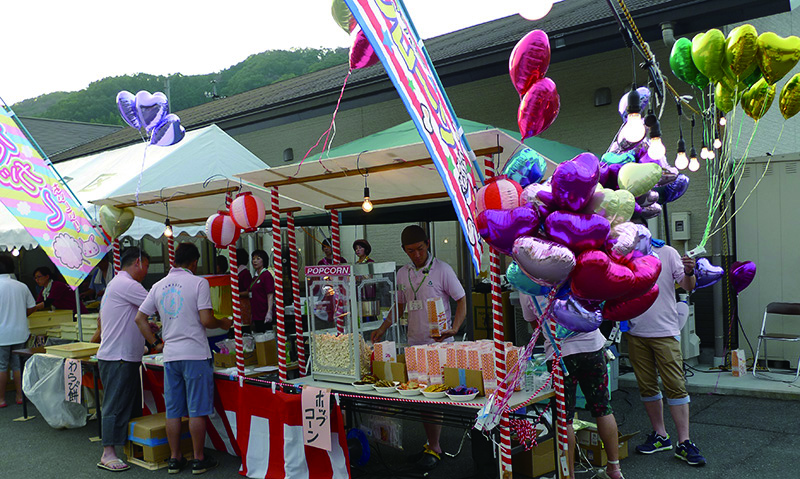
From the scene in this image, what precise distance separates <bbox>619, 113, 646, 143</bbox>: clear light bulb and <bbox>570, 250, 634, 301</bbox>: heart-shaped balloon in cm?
166

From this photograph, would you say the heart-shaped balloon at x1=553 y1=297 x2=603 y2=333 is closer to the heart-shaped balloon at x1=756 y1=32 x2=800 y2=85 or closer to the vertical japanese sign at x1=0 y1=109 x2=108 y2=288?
the heart-shaped balloon at x1=756 y1=32 x2=800 y2=85

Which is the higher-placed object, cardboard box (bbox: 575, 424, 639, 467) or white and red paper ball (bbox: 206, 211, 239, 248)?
white and red paper ball (bbox: 206, 211, 239, 248)

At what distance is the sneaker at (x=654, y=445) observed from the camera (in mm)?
5348

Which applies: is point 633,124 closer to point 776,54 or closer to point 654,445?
point 776,54

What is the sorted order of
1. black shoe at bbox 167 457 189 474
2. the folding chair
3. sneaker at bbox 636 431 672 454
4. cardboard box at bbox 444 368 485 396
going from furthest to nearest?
1. the folding chair
2. black shoe at bbox 167 457 189 474
3. sneaker at bbox 636 431 672 454
4. cardboard box at bbox 444 368 485 396

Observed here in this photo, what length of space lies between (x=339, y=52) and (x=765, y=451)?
1951 centimetres

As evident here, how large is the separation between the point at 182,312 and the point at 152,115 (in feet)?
7.88

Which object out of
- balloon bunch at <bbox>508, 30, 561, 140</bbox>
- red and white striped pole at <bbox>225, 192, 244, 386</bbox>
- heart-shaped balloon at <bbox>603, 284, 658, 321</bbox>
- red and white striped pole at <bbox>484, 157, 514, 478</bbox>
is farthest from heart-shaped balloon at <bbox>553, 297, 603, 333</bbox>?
red and white striped pole at <bbox>225, 192, 244, 386</bbox>

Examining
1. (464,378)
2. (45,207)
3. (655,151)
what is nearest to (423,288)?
(464,378)

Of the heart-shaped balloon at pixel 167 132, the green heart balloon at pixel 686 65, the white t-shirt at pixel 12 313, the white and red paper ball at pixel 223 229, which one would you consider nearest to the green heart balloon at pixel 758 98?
the green heart balloon at pixel 686 65

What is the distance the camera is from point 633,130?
416cm

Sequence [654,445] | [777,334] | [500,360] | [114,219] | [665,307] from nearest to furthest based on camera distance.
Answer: [500,360] → [665,307] → [654,445] → [114,219] → [777,334]

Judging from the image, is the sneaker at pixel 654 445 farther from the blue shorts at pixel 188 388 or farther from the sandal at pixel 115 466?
the sandal at pixel 115 466

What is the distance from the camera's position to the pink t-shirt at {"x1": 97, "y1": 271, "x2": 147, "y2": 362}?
5.85m
